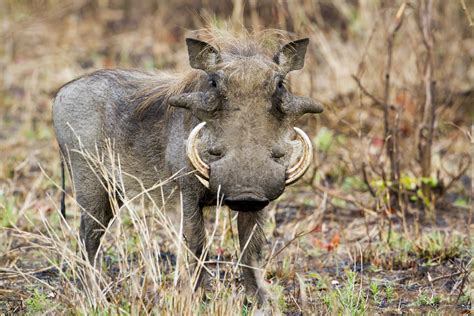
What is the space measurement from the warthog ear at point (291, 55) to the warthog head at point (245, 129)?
0.01m

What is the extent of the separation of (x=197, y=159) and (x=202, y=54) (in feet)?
1.55

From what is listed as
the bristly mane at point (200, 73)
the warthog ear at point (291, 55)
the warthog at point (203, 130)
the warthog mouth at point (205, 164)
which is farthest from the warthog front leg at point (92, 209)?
the warthog ear at point (291, 55)

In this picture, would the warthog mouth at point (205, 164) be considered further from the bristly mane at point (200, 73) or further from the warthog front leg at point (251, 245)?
the warthog front leg at point (251, 245)

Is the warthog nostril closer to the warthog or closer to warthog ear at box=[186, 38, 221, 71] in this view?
the warthog

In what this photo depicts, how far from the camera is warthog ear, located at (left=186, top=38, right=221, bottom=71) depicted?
3744 mm

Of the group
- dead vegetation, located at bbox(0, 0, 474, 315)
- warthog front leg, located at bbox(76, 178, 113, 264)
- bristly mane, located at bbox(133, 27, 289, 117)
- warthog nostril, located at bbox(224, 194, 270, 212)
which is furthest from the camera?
warthog front leg, located at bbox(76, 178, 113, 264)

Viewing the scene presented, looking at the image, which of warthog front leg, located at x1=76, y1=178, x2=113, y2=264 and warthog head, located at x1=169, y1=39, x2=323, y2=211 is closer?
warthog head, located at x1=169, y1=39, x2=323, y2=211

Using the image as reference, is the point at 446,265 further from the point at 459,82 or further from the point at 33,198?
the point at 459,82

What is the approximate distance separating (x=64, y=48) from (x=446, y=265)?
563 centimetres

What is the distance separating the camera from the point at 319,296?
4.07 m

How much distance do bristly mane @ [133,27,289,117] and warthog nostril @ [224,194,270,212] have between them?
67cm

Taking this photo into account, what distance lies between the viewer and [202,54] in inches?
148

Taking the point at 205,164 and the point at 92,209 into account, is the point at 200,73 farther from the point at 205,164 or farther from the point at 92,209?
the point at 92,209

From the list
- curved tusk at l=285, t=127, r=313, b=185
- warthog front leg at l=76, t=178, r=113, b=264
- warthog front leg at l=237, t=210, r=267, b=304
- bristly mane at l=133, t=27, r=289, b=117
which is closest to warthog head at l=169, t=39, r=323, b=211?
curved tusk at l=285, t=127, r=313, b=185
